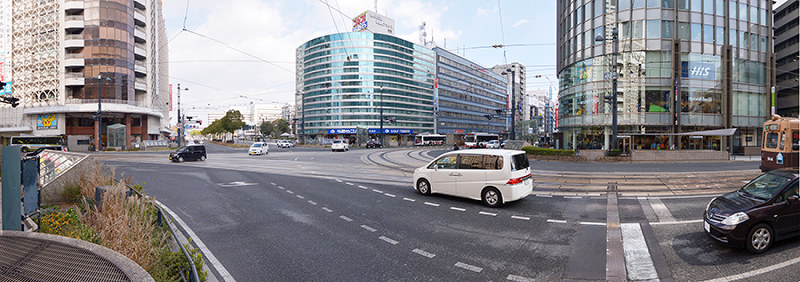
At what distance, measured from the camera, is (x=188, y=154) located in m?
25.9

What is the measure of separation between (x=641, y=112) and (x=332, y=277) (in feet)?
129

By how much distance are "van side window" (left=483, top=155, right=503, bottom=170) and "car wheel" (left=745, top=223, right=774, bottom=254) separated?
4.72 meters

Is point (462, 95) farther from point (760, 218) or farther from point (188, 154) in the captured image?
point (760, 218)

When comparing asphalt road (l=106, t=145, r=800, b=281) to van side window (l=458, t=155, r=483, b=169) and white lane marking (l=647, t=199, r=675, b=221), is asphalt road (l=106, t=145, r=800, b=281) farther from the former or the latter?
van side window (l=458, t=155, r=483, b=169)

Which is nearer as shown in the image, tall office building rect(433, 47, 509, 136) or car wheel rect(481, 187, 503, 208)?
car wheel rect(481, 187, 503, 208)

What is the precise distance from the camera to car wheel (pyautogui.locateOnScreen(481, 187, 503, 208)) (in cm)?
890

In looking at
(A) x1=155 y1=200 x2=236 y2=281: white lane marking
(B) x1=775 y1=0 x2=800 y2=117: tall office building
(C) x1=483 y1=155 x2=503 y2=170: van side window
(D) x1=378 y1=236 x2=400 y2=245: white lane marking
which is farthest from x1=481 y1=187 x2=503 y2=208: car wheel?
(B) x1=775 y1=0 x2=800 y2=117: tall office building

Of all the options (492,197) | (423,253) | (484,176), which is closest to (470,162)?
(484,176)

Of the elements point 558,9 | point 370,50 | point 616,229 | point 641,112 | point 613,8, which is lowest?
point 616,229

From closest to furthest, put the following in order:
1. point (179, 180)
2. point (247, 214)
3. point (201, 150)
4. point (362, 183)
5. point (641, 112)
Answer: point (247, 214)
point (362, 183)
point (179, 180)
point (201, 150)
point (641, 112)

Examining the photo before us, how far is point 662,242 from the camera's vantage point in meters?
6.11

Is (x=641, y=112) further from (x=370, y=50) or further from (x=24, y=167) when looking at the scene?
(x=370, y=50)

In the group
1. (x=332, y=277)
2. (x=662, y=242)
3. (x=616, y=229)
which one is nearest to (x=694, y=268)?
(x=662, y=242)

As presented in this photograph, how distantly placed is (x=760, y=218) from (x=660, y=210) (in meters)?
3.63
